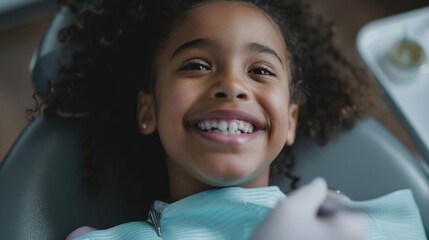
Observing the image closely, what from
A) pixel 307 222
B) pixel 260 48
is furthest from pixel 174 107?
pixel 307 222

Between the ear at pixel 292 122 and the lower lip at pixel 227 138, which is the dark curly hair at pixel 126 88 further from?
the lower lip at pixel 227 138

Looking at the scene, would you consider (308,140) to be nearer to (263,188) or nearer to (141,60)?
(263,188)

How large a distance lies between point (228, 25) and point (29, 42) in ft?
3.53

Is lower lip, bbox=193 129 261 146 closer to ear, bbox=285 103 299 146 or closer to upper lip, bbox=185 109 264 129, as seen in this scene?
upper lip, bbox=185 109 264 129

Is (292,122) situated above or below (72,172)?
above

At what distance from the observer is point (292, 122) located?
107cm

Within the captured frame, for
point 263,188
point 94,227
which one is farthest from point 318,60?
point 94,227

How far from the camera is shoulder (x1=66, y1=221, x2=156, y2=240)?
93 cm

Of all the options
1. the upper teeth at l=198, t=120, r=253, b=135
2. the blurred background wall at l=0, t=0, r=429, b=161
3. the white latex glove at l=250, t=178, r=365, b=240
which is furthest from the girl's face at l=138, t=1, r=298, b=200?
the blurred background wall at l=0, t=0, r=429, b=161

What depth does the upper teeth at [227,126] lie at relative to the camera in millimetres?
896

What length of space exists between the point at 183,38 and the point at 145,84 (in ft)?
0.45

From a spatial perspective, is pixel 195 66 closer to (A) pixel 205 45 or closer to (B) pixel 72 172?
(A) pixel 205 45

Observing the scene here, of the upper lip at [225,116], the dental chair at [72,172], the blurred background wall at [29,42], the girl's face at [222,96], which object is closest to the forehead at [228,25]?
the girl's face at [222,96]

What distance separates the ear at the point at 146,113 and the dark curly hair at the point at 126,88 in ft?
0.06
